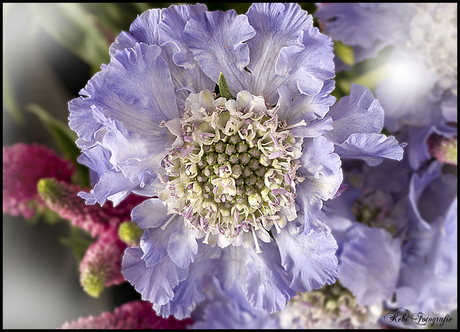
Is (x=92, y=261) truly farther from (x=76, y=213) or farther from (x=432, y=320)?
(x=432, y=320)

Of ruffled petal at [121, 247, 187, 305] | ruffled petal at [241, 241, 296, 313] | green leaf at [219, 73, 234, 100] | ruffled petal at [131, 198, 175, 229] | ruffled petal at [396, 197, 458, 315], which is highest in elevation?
green leaf at [219, 73, 234, 100]

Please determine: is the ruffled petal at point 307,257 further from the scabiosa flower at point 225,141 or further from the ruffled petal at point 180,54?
the ruffled petal at point 180,54

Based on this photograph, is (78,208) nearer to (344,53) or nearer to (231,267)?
(231,267)

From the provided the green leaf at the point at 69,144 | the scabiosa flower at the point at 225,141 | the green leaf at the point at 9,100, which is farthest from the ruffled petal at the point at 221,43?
the green leaf at the point at 9,100

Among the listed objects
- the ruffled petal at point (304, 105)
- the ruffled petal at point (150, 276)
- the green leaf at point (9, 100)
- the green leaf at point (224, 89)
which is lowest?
the ruffled petal at point (150, 276)

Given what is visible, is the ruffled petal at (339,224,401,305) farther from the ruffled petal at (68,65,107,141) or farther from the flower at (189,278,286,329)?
the ruffled petal at (68,65,107,141)

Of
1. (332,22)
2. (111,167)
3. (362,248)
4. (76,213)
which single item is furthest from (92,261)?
(332,22)

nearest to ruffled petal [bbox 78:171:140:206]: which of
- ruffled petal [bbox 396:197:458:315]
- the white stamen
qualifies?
the white stamen
